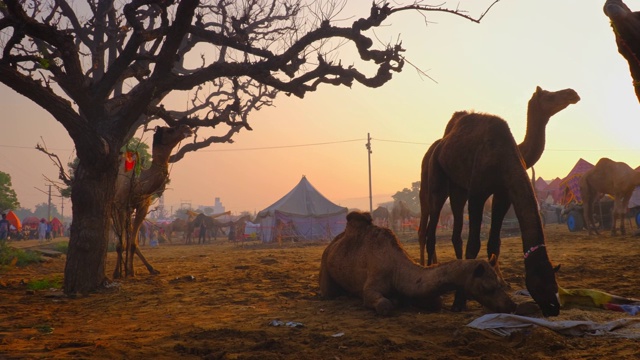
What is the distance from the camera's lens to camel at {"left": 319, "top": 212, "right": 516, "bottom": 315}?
18.1 ft

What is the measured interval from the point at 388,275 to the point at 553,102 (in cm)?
468

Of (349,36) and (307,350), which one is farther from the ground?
(349,36)

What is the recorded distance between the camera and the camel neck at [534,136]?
8.85 meters

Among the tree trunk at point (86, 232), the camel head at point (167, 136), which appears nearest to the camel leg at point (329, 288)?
the tree trunk at point (86, 232)

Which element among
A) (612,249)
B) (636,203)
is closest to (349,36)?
(612,249)

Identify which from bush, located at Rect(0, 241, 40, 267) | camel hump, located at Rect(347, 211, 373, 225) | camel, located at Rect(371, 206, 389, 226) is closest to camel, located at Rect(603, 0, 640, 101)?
camel hump, located at Rect(347, 211, 373, 225)

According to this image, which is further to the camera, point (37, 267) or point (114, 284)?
point (37, 267)

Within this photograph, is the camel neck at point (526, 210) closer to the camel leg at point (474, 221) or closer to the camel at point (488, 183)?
the camel at point (488, 183)

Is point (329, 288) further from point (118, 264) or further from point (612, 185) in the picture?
point (612, 185)

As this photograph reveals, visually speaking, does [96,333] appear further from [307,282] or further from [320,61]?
[320,61]

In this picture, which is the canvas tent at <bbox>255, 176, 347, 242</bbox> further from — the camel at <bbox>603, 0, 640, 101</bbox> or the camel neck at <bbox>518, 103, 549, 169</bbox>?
the camel at <bbox>603, 0, 640, 101</bbox>

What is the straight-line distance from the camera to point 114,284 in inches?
371

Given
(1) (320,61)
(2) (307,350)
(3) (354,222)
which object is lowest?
(2) (307,350)

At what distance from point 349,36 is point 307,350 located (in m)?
6.94
